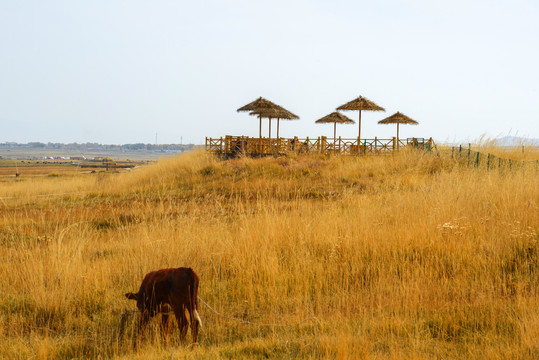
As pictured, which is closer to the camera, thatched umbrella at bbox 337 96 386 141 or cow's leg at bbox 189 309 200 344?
cow's leg at bbox 189 309 200 344

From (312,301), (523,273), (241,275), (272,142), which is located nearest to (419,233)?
(523,273)

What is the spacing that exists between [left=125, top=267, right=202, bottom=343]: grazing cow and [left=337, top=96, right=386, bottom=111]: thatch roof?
2120 cm

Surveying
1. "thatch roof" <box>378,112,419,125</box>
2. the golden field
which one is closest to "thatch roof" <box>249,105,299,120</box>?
"thatch roof" <box>378,112,419,125</box>

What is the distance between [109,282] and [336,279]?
95.3 inches

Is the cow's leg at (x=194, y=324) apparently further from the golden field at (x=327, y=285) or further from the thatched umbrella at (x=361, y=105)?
the thatched umbrella at (x=361, y=105)

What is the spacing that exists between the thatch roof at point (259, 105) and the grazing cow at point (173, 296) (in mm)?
19418

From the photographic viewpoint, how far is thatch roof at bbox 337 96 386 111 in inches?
911

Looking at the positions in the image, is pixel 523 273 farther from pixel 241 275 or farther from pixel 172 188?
pixel 172 188

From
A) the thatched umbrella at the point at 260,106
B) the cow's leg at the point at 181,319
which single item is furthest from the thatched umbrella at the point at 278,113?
the cow's leg at the point at 181,319

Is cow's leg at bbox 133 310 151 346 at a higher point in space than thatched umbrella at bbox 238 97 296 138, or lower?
lower

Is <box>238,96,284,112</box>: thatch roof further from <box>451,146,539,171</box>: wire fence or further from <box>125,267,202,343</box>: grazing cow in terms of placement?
<box>125,267,202,343</box>: grazing cow

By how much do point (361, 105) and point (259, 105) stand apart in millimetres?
5574

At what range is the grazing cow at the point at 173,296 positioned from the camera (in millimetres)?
3088

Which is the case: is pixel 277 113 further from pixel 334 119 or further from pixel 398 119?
pixel 398 119
